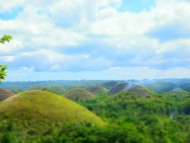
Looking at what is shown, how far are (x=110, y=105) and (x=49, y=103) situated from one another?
32842 mm

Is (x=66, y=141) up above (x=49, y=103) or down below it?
below

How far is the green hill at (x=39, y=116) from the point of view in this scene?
57375mm

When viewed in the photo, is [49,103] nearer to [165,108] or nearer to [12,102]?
[12,102]

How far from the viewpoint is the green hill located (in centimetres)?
5738

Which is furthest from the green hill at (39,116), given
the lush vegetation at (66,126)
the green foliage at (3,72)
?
the green foliage at (3,72)

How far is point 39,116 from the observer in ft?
207

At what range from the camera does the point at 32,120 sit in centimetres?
6159

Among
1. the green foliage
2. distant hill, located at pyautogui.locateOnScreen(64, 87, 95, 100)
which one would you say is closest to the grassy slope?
the green foliage

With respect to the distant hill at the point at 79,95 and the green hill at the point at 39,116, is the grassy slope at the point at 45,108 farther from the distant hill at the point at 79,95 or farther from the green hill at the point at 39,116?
the distant hill at the point at 79,95

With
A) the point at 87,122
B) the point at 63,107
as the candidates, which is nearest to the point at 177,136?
the point at 87,122

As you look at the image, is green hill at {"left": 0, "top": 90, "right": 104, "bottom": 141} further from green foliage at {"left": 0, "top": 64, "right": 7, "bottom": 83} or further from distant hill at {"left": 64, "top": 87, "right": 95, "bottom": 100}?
distant hill at {"left": 64, "top": 87, "right": 95, "bottom": 100}

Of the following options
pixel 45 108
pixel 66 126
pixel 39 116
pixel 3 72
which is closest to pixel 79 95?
pixel 45 108

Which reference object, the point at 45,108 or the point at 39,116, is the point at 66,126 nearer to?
the point at 39,116

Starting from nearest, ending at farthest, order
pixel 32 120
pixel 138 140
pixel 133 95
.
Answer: pixel 138 140 < pixel 32 120 < pixel 133 95
